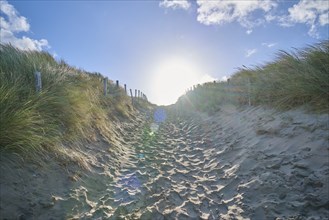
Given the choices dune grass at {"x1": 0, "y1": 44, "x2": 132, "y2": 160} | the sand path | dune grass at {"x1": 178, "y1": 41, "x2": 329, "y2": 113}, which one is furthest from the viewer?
dune grass at {"x1": 178, "y1": 41, "x2": 329, "y2": 113}

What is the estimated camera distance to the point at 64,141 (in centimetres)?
533

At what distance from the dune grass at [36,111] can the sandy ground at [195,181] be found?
302 mm

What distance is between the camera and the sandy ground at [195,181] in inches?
142

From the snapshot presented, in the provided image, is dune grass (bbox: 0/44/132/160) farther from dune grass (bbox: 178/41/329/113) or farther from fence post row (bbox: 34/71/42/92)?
dune grass (bbox: 178/41/329/113)

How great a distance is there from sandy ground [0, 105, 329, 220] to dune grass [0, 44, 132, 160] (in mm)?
302

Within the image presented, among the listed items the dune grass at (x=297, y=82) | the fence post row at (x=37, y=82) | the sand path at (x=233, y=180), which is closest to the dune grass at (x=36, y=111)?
the fence post row at (x=37, y=82)

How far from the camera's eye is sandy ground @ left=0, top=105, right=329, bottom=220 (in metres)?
3.60

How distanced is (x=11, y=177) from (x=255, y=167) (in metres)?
4.02

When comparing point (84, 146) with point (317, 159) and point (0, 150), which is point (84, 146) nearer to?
point (0, 150)

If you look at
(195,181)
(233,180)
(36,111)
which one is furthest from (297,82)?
(36,111)

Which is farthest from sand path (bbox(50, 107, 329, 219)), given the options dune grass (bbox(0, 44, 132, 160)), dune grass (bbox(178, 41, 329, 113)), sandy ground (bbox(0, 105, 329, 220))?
dune grass (bbox(0, 44, 132, 160))

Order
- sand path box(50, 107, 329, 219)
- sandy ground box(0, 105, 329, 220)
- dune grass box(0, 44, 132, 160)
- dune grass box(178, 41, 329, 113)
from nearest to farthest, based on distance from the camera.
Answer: sandy ground box(0, 105, 329, 220), sand path box(50, 107, 329, 219), dune grass box(0, 44, 132, 160), dune grass box(178, 41, 329, 113)

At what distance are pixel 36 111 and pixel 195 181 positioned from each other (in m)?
3.26

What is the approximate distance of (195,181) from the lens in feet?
17.2
